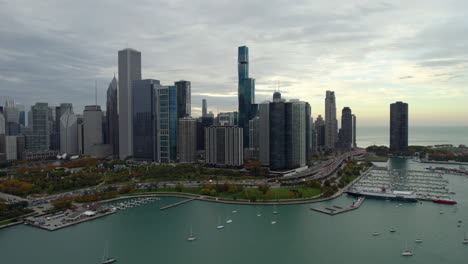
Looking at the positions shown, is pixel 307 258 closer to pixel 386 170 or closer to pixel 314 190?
pixel 314 190

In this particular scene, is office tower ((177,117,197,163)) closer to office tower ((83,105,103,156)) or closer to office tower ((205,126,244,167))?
office tower ((205,126,244,167))

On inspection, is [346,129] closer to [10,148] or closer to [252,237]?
[252,237]

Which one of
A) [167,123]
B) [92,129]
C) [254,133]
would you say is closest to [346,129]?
[254,133]

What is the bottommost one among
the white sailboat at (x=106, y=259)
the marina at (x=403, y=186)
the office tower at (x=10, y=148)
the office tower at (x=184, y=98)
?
the white sailboat at (x=106, y=259)

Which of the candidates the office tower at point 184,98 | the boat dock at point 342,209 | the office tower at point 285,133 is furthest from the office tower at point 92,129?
the boat dock at point 342,209

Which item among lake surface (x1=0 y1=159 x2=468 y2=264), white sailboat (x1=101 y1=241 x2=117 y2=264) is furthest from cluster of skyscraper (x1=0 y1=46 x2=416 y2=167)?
white sailboat (x1=101 y1=241 x2=117 y2=264)

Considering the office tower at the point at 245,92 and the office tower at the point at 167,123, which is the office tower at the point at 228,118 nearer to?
the office tower at the point at 245,92

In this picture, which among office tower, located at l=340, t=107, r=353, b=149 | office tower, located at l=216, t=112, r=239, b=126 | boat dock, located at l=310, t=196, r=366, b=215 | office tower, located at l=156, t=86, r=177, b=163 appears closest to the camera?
boat dock, located at l=310, t=196, r=366, b=215

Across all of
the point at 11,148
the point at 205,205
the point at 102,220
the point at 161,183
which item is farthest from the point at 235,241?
the point at 11,148
